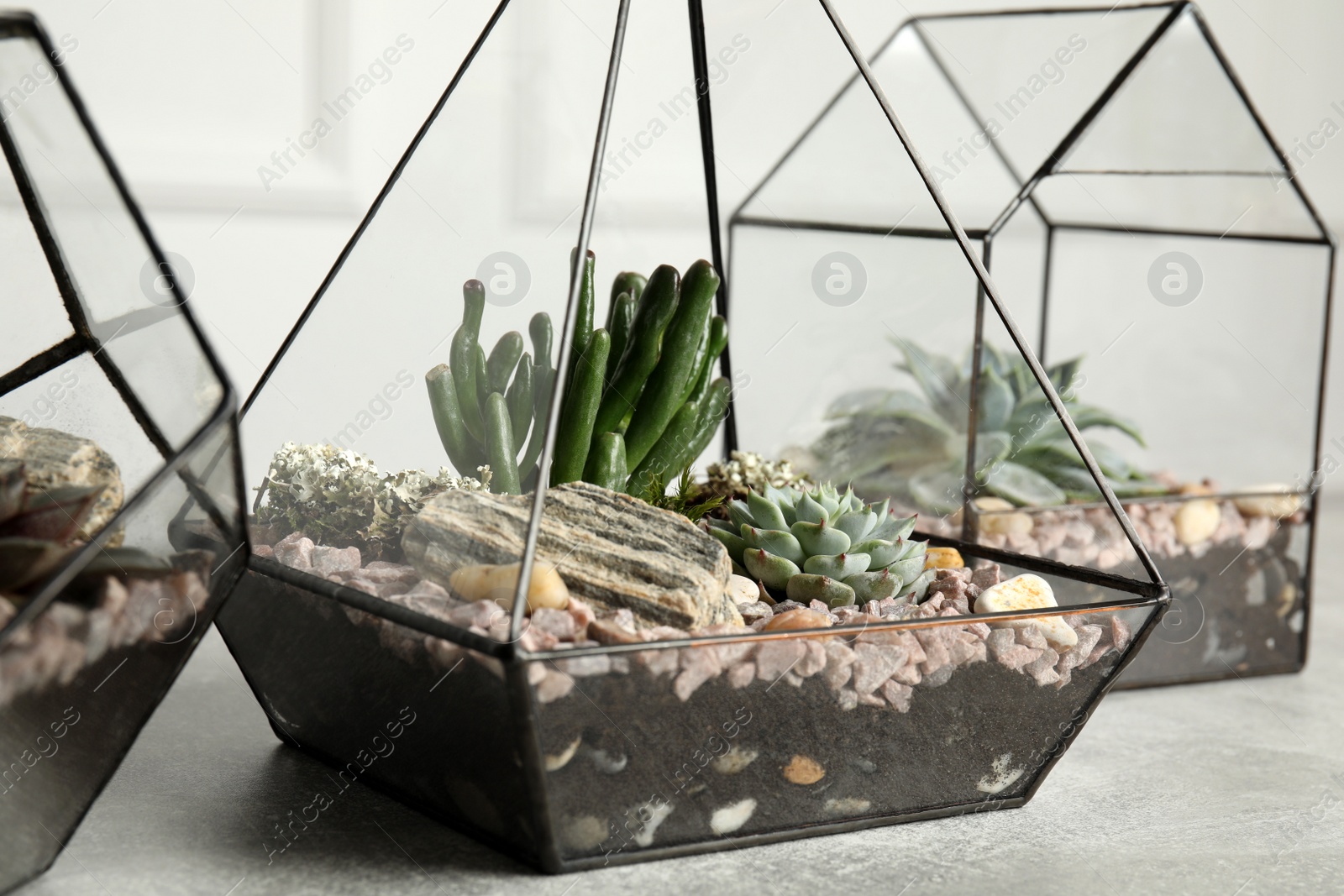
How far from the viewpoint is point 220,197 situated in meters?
1.53

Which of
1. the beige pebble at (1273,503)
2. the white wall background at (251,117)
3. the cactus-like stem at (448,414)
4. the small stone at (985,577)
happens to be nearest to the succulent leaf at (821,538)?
the small stone at (985,577)

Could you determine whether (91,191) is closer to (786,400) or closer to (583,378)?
(583,378)

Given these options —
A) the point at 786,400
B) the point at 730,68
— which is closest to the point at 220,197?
the point at 730,68

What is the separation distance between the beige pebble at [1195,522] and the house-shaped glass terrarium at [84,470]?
2.67 feet

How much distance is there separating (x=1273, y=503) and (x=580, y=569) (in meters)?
0.74

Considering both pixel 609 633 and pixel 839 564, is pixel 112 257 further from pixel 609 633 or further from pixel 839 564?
pixel 839 564

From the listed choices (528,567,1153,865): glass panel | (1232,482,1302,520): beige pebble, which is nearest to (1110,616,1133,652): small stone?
(528,567,1153,865): glass panel

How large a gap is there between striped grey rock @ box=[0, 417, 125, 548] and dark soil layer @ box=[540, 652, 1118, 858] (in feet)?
0.80

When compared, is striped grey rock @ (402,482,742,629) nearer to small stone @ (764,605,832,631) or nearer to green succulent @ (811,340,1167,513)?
small stone @ (764,605,832,631)

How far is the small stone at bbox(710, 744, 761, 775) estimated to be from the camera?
27.7 inches

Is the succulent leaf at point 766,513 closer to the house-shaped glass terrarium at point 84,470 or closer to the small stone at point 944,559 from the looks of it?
the small stone at point 944,559

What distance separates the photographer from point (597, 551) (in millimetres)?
763

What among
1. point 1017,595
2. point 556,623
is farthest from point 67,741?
point 1017,595

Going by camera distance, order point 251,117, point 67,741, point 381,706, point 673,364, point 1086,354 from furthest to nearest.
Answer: point 251,117
point 1086,354
point 673,364
point 381,706
point 67,741
